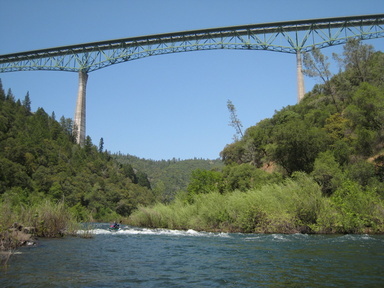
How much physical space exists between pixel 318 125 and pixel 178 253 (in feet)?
105

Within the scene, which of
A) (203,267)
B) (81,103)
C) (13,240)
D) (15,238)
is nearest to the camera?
(203,267)

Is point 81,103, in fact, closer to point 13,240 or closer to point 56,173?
point 56,173

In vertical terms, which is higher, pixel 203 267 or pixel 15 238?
pixel 15 238

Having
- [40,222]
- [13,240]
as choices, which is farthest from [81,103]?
[13,240]

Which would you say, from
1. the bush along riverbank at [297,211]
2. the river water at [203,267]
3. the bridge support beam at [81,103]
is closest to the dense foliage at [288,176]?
the bush along riverbank at [297,211]

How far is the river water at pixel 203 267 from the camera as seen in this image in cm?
870

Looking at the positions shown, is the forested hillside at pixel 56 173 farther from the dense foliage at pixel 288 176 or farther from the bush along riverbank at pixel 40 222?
the bush along riverbank at pixel 40 222

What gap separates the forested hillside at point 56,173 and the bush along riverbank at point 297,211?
2834cm

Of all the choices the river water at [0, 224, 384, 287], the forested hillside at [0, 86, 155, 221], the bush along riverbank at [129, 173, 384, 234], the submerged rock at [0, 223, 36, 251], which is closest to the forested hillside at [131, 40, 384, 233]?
the bush along riverbank at [129, 173, 384, 234]

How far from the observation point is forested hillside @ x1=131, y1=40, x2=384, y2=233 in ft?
74.8

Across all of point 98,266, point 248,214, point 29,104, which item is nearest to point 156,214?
point 248,214

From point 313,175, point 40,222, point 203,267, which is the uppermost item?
point 313,175

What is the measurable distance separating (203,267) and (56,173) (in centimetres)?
6645

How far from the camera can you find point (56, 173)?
234 ft
